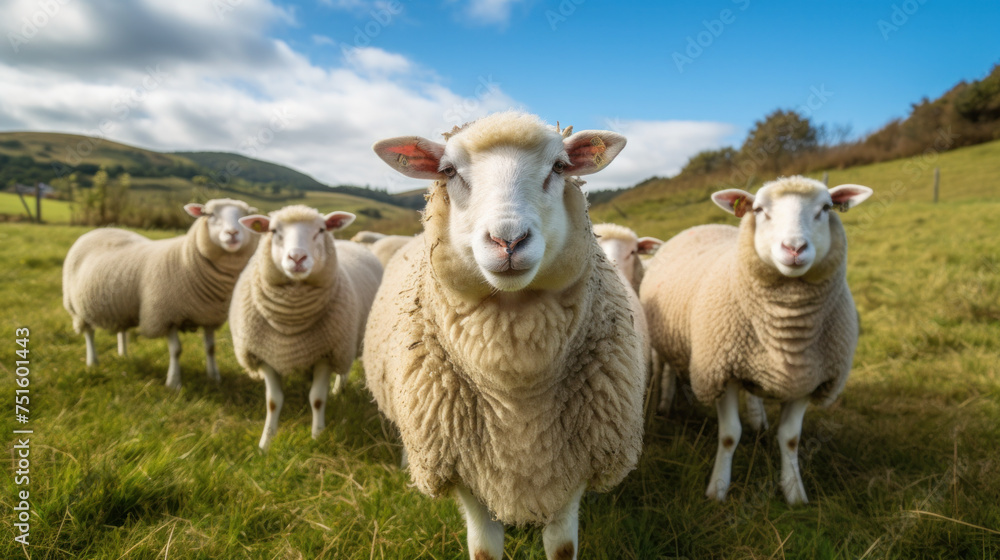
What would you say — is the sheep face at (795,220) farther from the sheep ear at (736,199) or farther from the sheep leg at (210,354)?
the sheep leg at (210,354)

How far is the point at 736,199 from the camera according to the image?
3.03 m

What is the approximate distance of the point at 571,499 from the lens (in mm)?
1815

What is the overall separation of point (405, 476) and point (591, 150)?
7.20 ft

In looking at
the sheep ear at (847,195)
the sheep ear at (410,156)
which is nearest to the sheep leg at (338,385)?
the sheep ear at (410,156)

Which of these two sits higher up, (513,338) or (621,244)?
(621,244)

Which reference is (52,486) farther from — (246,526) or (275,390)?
(275,390)

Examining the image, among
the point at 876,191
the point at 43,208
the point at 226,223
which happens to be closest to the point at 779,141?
the point at 876,191

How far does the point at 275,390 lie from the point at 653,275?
10.3 feet

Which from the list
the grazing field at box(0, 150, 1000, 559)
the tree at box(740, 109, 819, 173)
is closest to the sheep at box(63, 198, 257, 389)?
the grazing field at box(0, 150, 1000, 559)

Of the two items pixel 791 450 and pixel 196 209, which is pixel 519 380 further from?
pixel 196 209

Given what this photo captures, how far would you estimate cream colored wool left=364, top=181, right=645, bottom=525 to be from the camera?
59.5 inches

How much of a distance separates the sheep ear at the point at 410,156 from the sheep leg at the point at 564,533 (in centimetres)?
132

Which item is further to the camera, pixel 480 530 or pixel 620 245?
pixel 620 245

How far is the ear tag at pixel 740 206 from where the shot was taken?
3006 millimetres
